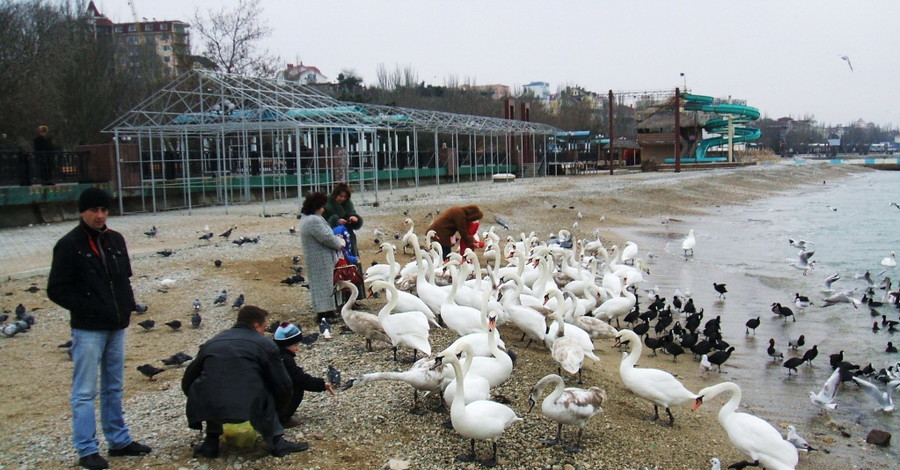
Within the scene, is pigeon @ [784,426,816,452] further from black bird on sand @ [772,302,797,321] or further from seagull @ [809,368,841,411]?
black bird on sand @ [772,302,797,321]

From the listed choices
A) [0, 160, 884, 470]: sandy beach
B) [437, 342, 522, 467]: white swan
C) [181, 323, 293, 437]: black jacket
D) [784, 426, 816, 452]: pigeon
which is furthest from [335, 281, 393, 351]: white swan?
[784, 426, 816, 452]: pigeon

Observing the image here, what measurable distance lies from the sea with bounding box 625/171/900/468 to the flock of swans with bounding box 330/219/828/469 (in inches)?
39.9

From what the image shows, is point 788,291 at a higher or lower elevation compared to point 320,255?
lower

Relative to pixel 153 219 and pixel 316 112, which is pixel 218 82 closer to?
pixel 316 112

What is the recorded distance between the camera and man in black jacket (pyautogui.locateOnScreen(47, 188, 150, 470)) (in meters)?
5.38

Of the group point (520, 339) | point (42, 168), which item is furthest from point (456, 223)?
point (42, 168)

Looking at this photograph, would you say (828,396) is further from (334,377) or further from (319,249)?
(319,249)

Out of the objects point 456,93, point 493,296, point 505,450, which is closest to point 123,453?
point 505,450

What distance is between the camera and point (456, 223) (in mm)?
13258

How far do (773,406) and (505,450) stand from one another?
3.97 meters

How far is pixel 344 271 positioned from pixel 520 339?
2643 mm

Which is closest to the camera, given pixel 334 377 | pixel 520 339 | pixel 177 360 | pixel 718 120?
pixel 334 377

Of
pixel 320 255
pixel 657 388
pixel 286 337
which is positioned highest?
pixel 320 255

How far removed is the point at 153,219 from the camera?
71.5ft
